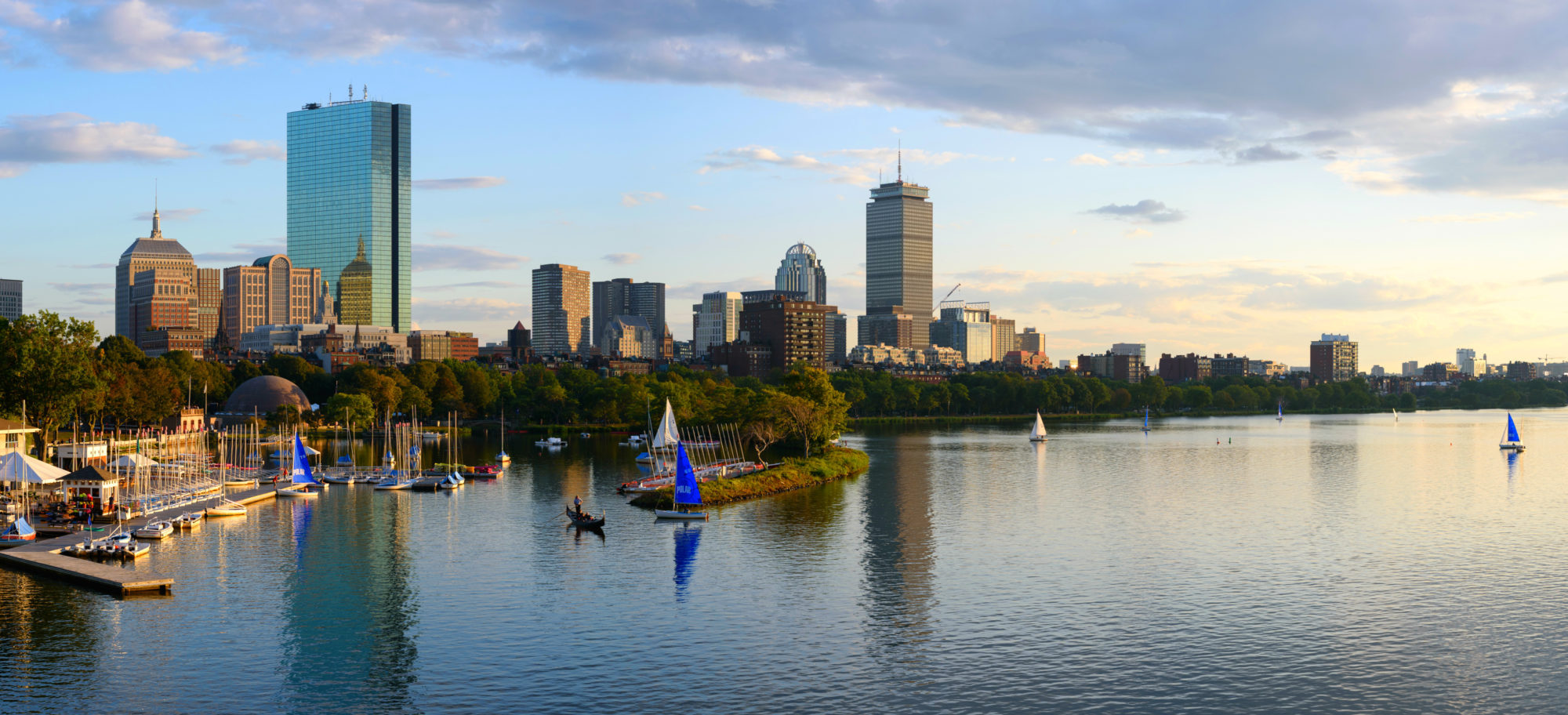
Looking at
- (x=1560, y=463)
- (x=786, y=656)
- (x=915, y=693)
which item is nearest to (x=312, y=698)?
(x=786, y=656)

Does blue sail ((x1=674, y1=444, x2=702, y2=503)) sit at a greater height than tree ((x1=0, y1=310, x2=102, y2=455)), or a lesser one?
lesser

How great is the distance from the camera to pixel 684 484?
9538cm

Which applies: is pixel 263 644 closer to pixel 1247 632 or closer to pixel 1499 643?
pixel 1247 632

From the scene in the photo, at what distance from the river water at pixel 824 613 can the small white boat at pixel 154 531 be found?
2.41m

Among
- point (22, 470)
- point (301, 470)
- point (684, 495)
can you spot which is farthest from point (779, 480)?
point (22, 470)

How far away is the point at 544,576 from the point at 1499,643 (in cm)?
4988

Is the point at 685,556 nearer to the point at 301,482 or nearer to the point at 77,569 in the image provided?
the point at 77,569

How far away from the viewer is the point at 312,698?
46.9 metres

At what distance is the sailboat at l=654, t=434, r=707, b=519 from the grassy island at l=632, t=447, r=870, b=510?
12.7ft

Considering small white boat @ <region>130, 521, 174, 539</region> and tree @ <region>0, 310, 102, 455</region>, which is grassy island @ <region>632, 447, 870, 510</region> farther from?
tree @ <region>0, 310, 102, 455</region>

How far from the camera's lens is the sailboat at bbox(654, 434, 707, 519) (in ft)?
307

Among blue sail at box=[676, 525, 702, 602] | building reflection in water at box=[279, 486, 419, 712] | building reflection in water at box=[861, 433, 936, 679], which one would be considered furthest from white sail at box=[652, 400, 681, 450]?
blue sail at box=[676, 525, 702, 602]

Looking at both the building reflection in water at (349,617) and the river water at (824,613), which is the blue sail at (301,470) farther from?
the building reflection in water at (349,617)

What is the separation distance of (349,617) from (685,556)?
23035mm
